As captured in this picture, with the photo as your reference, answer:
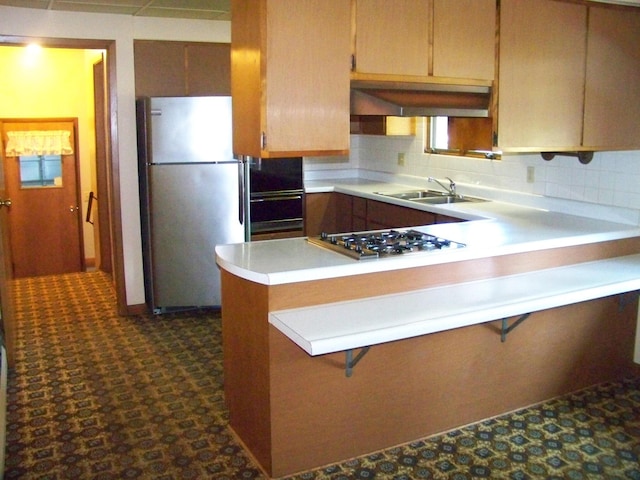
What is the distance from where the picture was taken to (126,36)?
193 inches

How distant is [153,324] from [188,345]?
0.60 metres

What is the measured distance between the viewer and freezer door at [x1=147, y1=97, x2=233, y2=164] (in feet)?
15.9

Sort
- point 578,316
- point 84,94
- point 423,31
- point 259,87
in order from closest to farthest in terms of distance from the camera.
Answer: point 259,87 < point 423,31 < point 578,316 < point 84,94

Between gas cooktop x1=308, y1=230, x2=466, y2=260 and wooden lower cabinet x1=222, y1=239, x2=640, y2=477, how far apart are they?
10 cm

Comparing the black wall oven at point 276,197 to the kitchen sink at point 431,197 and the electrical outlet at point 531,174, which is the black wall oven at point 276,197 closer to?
the kitchen sink at point 431,197

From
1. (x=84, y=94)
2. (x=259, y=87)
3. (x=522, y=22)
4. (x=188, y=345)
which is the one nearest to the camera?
(x=259, y=87)

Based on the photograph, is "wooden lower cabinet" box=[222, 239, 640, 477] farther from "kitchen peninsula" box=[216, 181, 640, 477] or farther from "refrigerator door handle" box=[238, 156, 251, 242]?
"refrigerator door handle" box=[238, 156, 251, 242]

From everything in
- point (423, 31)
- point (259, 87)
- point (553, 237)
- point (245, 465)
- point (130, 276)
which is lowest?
point (245, 465)

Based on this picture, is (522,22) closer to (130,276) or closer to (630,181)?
(630,181)

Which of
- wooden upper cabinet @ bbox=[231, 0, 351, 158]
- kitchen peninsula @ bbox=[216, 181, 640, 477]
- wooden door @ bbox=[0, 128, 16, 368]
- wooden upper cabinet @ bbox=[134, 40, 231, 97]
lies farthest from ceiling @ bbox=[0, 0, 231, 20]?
kitchen peninsula @ bbox=[216, 181, 640, 477]

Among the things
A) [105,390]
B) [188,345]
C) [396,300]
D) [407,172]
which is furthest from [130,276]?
[396,300]

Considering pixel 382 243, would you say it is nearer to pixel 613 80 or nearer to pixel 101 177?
pixel 613 80

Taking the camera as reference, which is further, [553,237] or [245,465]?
[553,237]

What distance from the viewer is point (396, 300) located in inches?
115
